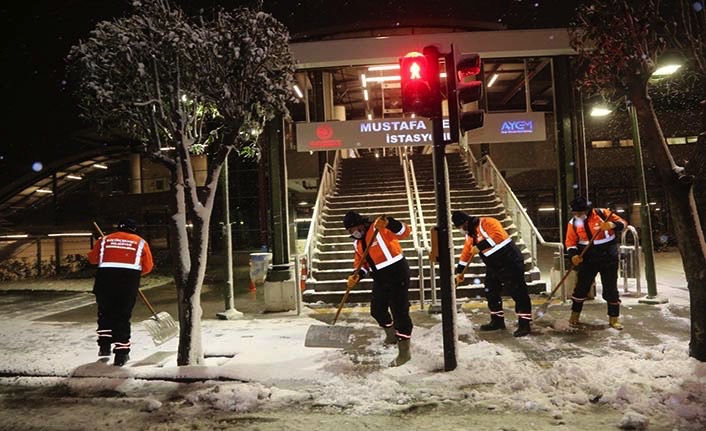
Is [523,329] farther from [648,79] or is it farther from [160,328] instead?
[160,328]

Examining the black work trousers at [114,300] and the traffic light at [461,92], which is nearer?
the traffic light at [461,92]

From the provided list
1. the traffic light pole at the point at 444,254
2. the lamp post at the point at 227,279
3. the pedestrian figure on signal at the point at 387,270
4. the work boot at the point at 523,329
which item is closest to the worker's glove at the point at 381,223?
the pedestrian figure on signal at the point at 387,270

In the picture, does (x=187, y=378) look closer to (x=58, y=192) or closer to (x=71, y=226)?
(x=71, y=226)

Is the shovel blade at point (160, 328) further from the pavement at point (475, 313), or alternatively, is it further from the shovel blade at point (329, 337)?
the pavement at point (475, 313)

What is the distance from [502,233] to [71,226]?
24.3m

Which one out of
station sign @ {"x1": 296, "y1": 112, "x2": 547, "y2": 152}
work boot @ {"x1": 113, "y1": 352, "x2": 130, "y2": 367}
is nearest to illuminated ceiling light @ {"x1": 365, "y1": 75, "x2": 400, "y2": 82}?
station sign @ {"x1": 296, "y1": 112, "x2": 547, "y2": 152}

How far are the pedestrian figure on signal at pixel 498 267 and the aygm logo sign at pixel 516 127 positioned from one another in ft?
14.7

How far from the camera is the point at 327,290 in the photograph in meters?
9.91

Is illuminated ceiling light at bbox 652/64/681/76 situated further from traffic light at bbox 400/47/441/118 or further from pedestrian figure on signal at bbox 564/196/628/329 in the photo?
traffic light at bbox 400/47/441/118

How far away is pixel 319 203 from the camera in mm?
12258

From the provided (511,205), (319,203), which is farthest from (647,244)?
(319,203)

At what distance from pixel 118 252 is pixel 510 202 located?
8779 millimetres

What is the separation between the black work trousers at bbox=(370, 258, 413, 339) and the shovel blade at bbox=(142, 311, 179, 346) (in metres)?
2.87

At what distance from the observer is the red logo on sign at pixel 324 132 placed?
36.0ft
